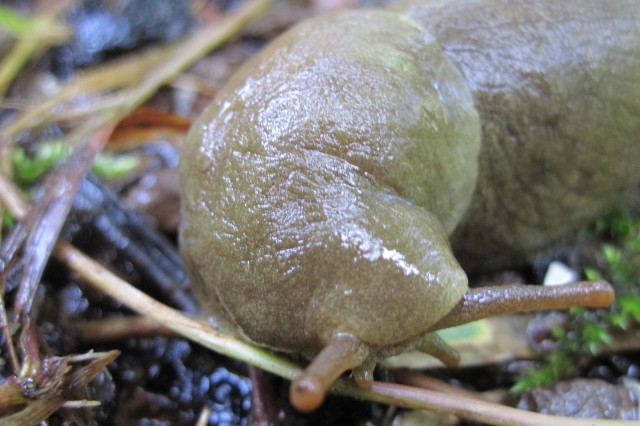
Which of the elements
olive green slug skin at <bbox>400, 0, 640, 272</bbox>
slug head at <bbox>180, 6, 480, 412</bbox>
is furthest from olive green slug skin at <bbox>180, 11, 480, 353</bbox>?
olive green slug skin at <bbox>400, 0, 640, 272</bbox>

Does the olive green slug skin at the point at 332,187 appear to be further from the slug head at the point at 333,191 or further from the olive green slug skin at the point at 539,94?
the olive green slug skin at the point at 539,94

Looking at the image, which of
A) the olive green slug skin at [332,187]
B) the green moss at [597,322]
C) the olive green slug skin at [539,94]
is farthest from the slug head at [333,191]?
the green moss at [597,322]

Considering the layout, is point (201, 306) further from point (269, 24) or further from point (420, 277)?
point (269, 24)

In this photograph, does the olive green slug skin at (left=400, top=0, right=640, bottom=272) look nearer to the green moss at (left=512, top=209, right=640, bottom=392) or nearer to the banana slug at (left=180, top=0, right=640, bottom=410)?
the banana slug at (left=180, top=0, right=640, bottom=410)

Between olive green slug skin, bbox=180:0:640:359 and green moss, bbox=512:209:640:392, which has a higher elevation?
olive green slug skin, bbox=180:0:640:359

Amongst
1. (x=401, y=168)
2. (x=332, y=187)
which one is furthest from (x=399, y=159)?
(x=332, y=187)

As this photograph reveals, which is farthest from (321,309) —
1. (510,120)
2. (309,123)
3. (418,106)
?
(510,120)
